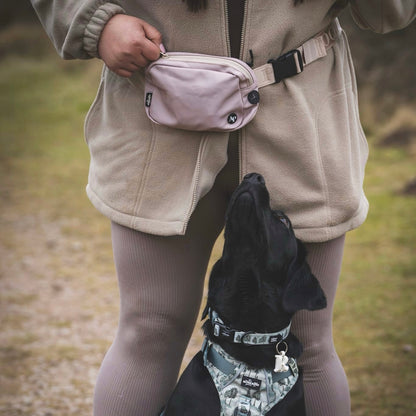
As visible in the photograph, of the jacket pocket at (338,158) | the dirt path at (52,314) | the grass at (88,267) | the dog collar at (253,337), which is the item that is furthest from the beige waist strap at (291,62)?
the dirt path at (52,314)

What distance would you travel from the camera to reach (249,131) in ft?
4.81

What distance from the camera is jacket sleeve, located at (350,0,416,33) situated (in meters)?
1.45

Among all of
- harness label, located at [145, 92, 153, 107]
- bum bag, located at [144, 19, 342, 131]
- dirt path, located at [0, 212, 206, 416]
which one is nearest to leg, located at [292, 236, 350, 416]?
bum bag, located at [144, 19, 342, 131]

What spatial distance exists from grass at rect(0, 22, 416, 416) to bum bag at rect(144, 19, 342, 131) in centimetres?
158

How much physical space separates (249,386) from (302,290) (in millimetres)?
268

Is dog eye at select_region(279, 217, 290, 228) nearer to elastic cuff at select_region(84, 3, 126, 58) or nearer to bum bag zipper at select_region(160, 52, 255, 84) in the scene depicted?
bum bag zipper at select_region(160, 52, 255, 84)

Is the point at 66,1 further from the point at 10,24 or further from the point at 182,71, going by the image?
the point at 10,24

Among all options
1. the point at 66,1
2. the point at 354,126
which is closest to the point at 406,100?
the point at 354,126

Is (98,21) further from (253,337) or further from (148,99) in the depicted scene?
(253,337)

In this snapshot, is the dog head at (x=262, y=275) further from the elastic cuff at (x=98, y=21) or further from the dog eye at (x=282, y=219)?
the elastic cuff at (x=98, y=21)

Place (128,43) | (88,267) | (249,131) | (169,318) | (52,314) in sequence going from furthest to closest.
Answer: (88,267) → (52,314) → (169,318) → (249,131) → (128,43)

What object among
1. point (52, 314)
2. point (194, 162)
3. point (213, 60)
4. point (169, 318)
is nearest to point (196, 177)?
point (194, 162)

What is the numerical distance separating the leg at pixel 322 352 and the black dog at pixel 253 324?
0.04m

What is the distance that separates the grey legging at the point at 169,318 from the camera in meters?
1.56
